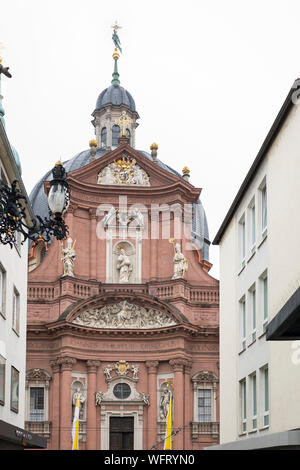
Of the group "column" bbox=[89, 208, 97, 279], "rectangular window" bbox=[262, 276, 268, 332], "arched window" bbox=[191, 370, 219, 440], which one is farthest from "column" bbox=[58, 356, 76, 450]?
"rectangular window" bbox=[262, 276, 268, 332]

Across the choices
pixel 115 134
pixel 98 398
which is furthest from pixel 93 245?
pixel 115 134

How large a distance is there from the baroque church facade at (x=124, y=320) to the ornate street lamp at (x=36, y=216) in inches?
1256

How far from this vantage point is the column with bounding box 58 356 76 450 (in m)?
45.6

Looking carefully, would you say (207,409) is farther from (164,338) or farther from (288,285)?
(288,285)

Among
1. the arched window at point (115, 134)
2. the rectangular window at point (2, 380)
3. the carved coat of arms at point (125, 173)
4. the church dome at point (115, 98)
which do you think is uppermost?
the church dome at point (115, 98)

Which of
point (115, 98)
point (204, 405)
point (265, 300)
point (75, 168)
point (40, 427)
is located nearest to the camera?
point (265, 300)

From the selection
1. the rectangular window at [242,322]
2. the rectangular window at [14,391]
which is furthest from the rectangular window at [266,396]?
the rectangular window at [14,391]

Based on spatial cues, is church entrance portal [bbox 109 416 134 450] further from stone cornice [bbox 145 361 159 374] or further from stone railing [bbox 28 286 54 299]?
stone railing [bbox 28 286 54 299]

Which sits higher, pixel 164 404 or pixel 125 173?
pixel 125 173

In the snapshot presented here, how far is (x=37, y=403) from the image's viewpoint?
46969mm

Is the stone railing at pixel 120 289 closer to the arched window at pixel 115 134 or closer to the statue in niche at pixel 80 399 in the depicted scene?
the statue in niche at pixel 80 399

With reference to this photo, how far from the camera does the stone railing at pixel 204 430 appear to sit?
46.4m

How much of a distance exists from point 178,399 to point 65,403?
18.7 ft

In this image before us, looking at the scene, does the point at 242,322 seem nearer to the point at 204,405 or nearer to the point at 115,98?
the point at 204,405
